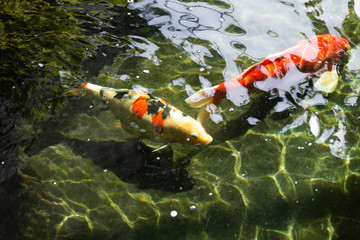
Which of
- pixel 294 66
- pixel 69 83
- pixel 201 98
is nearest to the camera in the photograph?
pixel 201 98

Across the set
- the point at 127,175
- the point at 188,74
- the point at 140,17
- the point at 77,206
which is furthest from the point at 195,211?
the point at 140,17

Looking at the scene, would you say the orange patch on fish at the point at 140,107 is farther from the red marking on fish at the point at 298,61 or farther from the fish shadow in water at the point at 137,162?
the red marking on fish at the point at 298,61

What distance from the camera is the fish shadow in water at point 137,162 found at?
4.02m

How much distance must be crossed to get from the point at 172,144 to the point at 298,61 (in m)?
2.38

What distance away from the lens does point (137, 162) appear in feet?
13.8

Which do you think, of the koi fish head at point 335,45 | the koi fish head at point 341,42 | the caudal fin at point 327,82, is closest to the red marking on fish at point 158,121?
the caudal fin at point 327,82

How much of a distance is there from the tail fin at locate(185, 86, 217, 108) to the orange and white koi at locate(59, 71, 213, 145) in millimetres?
383

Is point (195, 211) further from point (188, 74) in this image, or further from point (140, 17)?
point (140, 17)

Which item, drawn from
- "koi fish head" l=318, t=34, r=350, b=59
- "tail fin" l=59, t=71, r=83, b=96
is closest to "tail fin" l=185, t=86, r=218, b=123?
"tail fin" l=59, t=71, r=83, b=96

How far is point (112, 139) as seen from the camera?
4457 millimetres

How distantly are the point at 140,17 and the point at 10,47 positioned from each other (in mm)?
2426

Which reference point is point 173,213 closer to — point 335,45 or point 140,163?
point 140,163

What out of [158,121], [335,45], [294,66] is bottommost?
[158,121]

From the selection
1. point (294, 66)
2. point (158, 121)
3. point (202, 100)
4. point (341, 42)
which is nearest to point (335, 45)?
point (341, 42)
